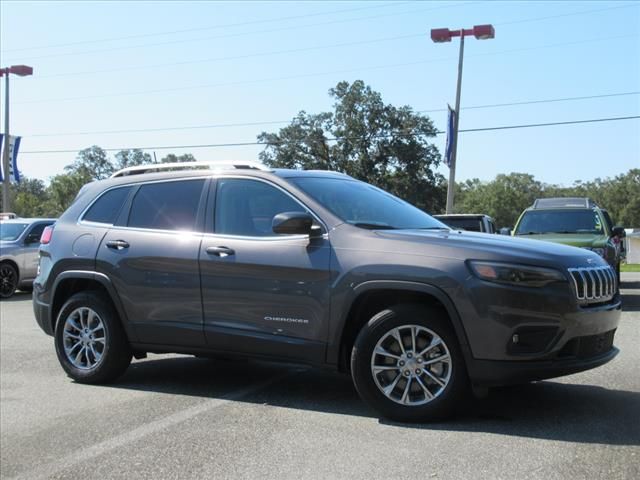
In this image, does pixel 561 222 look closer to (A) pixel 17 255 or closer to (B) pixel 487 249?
(B) pixel 487 249

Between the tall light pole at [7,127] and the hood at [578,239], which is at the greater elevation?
the tall light pole at [7,127]

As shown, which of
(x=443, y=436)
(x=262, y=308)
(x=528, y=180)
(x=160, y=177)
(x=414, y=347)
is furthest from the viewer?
(x=528, y=180)

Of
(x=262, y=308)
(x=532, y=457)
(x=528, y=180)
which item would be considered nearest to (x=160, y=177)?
(x=262, y=308)

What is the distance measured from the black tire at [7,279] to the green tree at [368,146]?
48531 millimetres

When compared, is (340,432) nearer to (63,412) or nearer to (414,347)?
(414,347)

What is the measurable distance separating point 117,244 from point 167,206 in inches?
21.6

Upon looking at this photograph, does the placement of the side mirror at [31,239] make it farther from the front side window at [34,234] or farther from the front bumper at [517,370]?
the front bumper at [517,370]

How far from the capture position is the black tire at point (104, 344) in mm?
6246

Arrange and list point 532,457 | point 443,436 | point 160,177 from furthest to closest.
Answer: point 160,177, point 443,436, point 532,457

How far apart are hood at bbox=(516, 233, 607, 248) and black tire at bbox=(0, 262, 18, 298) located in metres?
10.8

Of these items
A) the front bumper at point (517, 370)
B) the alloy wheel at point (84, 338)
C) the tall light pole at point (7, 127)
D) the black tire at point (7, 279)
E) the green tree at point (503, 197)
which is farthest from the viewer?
the green tree at point (503, 197)

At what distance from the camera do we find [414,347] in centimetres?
483

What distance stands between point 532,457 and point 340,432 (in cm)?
124

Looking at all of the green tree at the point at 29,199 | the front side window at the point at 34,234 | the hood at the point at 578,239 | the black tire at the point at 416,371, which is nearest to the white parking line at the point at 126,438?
the black tire at the point at 416,371
